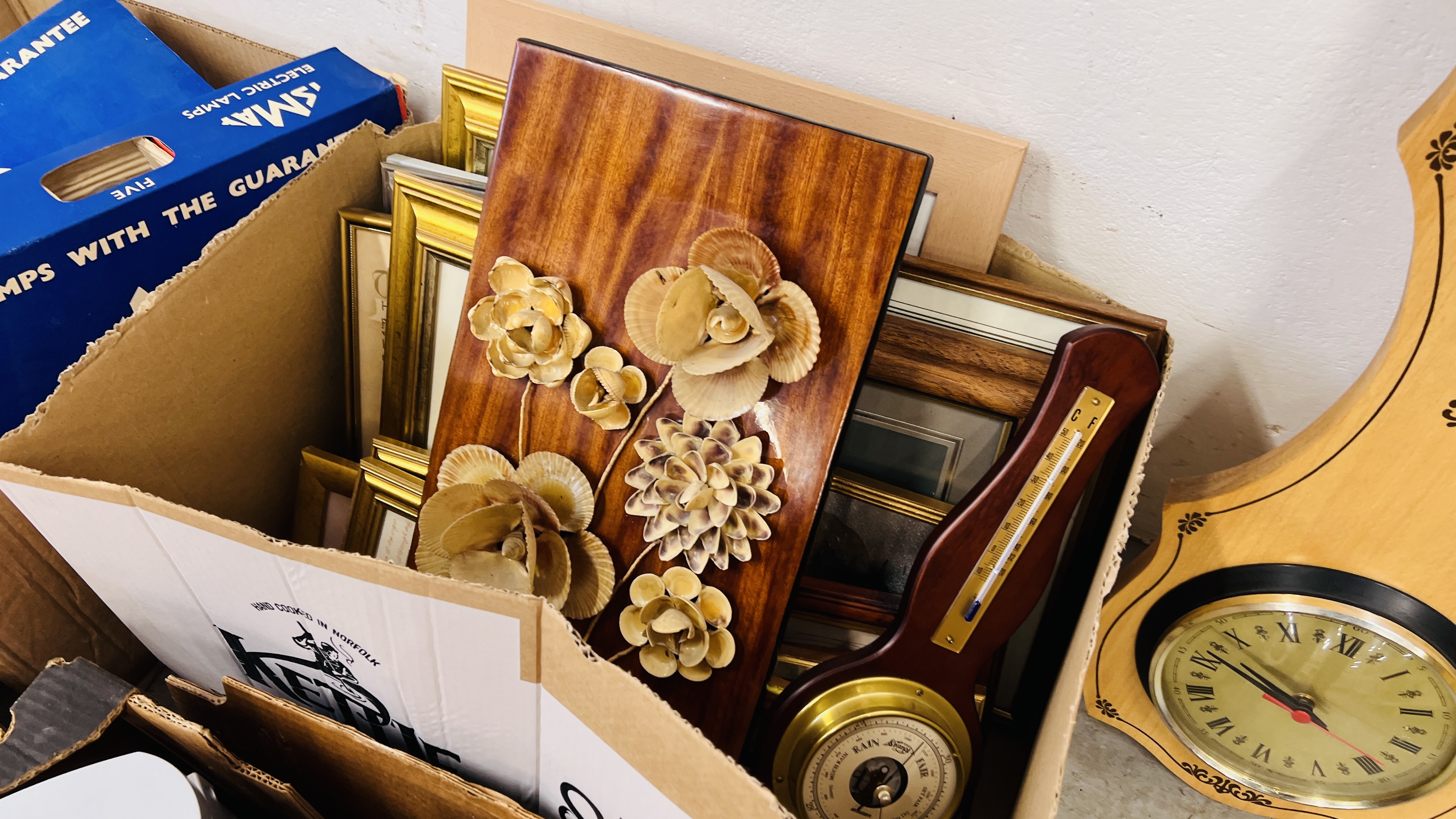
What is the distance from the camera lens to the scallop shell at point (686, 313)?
510 millimetres

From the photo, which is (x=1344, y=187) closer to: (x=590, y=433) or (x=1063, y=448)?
(x=1063, y=448)

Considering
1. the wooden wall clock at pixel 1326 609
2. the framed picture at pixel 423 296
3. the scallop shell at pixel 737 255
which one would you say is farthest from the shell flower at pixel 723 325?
the wooden wall clock at pixel 1326 609

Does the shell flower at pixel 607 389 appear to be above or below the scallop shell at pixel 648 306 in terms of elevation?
below

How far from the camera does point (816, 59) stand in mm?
678

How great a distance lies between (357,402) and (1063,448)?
0.68m

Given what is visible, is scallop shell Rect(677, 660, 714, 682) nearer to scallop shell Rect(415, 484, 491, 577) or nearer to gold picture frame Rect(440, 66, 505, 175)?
scallop shell Rect(415, 484, 491, 577)

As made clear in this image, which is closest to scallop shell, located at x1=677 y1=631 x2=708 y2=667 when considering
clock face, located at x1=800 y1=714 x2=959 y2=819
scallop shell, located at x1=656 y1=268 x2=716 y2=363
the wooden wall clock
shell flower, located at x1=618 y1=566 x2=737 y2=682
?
shell flower, located at x1=618 y1=566 x2=737 y2=682

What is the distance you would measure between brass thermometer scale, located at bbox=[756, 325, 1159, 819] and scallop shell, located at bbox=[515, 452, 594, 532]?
0.63 feet

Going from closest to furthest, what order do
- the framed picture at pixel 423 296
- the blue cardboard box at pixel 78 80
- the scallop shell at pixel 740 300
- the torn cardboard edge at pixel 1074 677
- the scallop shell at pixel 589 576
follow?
1. the torn cardboard edge at pixel 1074 677
2. the scallop shell at pixel 740 300
3. the scallop shell at pixel 589 576
4. the framed picture at pixel 423 296
5. the blue cardboard box at pixel 78 80

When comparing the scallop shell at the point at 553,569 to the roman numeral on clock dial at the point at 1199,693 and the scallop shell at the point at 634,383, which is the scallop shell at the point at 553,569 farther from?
the roman numeral on clock dial at the point at 1199,693

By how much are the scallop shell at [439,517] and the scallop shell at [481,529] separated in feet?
0.05

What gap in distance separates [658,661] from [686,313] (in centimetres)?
25

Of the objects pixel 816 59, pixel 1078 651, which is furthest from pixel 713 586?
pixel 816 59

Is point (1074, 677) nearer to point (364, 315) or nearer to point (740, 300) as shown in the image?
point (740, 300)
